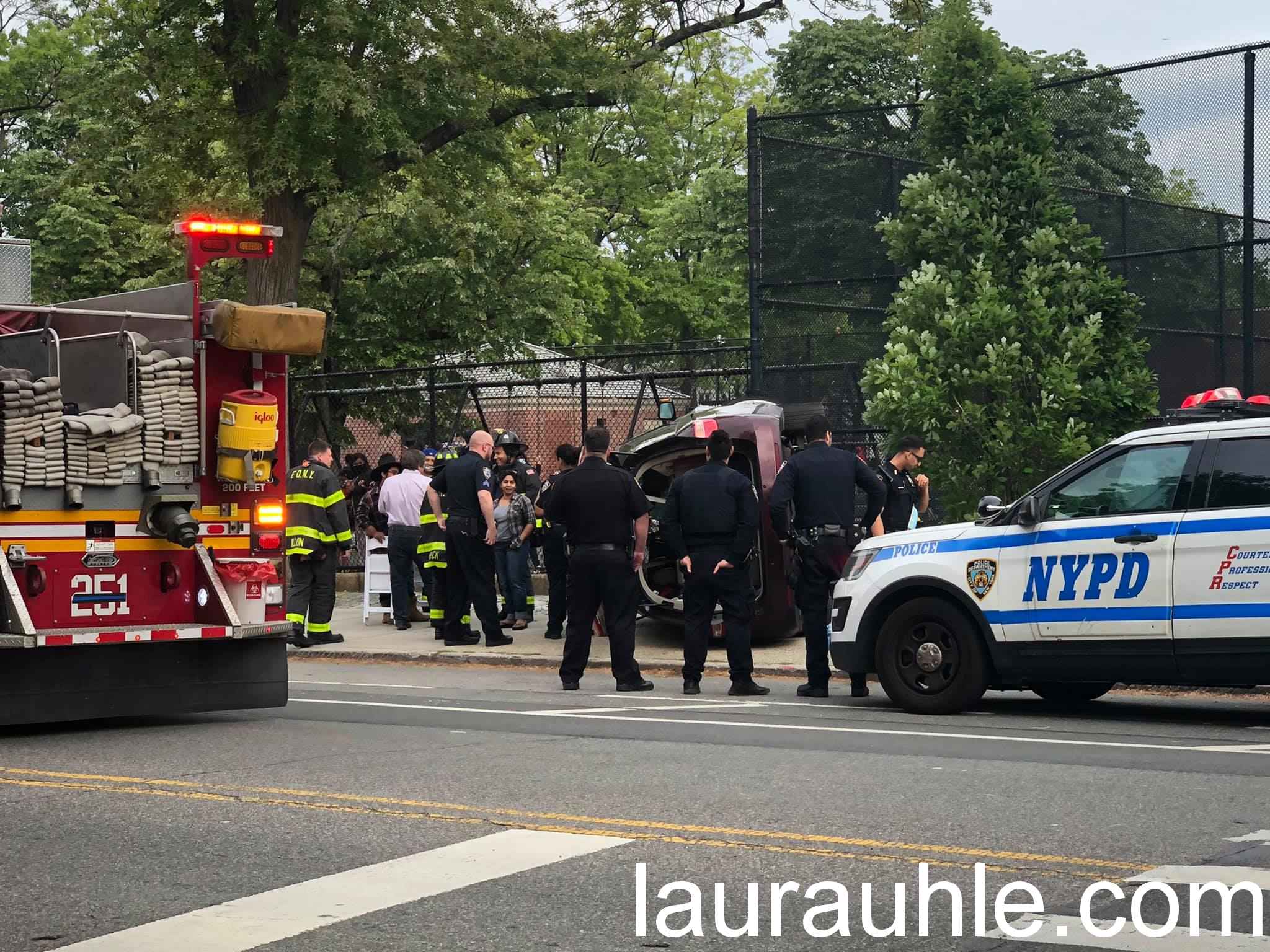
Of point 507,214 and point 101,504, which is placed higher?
point 507,214

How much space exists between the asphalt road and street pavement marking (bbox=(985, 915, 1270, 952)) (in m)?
0.02

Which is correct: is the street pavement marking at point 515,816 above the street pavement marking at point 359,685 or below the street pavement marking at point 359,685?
above

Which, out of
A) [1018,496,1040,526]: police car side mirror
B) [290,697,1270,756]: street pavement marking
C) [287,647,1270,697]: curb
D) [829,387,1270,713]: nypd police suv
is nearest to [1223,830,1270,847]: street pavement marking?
[290,697,1270,756]: street pavement marking

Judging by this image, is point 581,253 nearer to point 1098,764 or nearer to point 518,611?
point 518,611

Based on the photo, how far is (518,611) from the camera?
18828 mm

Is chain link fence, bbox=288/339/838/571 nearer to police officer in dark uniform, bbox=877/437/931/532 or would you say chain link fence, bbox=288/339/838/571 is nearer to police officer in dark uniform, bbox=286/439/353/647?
police officer in dark uniform, bbox=286/439/353/647

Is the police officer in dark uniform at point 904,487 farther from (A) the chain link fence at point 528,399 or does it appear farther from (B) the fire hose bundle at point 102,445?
(B) the fire hose bundle at point 102,445

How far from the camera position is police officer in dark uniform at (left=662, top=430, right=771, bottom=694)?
12984mm

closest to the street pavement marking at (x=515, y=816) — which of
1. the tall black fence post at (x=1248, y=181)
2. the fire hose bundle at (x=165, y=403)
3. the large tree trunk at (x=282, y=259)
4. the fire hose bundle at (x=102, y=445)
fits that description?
the fire hose bundle at (x=102, y=445)

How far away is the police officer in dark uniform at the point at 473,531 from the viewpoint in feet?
55.3

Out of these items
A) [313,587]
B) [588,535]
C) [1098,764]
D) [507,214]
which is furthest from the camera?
[507,214]

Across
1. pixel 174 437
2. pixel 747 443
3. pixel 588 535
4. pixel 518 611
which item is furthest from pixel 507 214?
pixel 174 437

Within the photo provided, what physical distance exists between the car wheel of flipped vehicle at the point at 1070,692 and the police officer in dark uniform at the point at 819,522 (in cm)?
134

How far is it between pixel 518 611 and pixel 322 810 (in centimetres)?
1113
